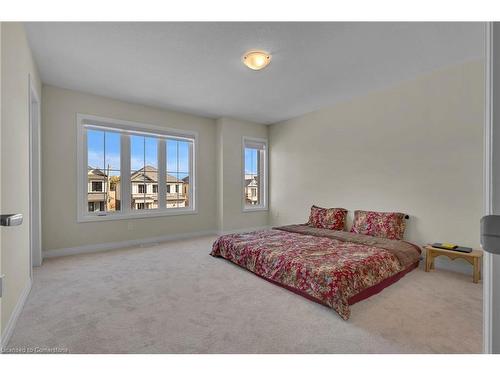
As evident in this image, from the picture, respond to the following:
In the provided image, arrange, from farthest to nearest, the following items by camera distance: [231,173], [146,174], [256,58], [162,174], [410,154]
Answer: [231,173] < [162,174] < [146,174] < [410,154] < [256,58]

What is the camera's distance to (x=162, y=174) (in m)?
4.80

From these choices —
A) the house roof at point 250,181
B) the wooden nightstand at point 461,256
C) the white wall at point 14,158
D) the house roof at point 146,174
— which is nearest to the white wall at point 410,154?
the wooden nightstand at point 461,256

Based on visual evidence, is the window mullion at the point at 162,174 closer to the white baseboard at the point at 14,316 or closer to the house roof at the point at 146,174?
the house roof at the point at 146,174

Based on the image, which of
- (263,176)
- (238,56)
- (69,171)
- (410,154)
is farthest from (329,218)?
(69,171)

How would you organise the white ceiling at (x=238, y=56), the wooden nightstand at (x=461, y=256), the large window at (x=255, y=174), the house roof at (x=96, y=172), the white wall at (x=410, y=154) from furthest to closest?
the large window at (x=255, y=174) → the house roof at (x=96, y=172) → the white wall at (x=410, y=154) → the wooden nightstand at (x=461, y=256) → the white ceiling at (x=238, y=56)

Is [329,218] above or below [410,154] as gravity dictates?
below

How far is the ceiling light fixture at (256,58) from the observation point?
2.67 metres

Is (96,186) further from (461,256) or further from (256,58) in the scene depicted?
(461,256)

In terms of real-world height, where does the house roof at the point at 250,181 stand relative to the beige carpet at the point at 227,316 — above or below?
above

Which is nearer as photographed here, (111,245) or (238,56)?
(238,56)

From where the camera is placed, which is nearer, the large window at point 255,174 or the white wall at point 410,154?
the white wall at point 410,154

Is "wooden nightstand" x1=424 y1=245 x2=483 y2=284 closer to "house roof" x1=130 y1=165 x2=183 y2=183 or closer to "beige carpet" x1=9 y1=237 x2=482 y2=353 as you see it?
"beige carpet" x1=9 y1=237 x2=482 y2=353

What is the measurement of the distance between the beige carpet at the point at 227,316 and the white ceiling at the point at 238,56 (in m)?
2.53

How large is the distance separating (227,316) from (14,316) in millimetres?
1644
